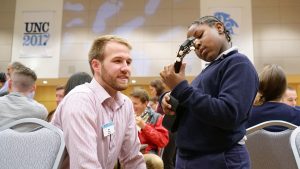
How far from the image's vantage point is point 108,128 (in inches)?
60.7

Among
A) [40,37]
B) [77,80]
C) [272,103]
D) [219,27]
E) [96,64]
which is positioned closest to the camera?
[219,27]

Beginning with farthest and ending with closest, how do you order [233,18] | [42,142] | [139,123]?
[233,18] → [139,123] → [42,142]

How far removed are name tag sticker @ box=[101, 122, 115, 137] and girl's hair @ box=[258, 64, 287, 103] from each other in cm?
101

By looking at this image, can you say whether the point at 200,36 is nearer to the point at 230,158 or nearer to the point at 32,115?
the point at 230,158

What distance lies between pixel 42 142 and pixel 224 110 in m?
0.82

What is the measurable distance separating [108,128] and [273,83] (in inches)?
42.3

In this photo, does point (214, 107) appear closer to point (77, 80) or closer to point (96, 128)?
point (96, 128)

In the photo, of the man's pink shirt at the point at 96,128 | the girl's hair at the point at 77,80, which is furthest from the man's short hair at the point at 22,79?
the man's pink shirt at the point at 96,128

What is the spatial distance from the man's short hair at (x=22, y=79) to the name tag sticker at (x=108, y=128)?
1406mm

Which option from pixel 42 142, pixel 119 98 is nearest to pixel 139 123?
pixel 119 98

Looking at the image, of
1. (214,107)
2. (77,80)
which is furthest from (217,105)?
(77,80)

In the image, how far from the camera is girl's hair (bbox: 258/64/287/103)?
6.57ft

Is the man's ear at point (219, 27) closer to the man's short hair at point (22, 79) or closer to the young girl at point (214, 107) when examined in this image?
the young girl at point (214, 107)

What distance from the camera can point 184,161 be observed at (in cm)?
138
